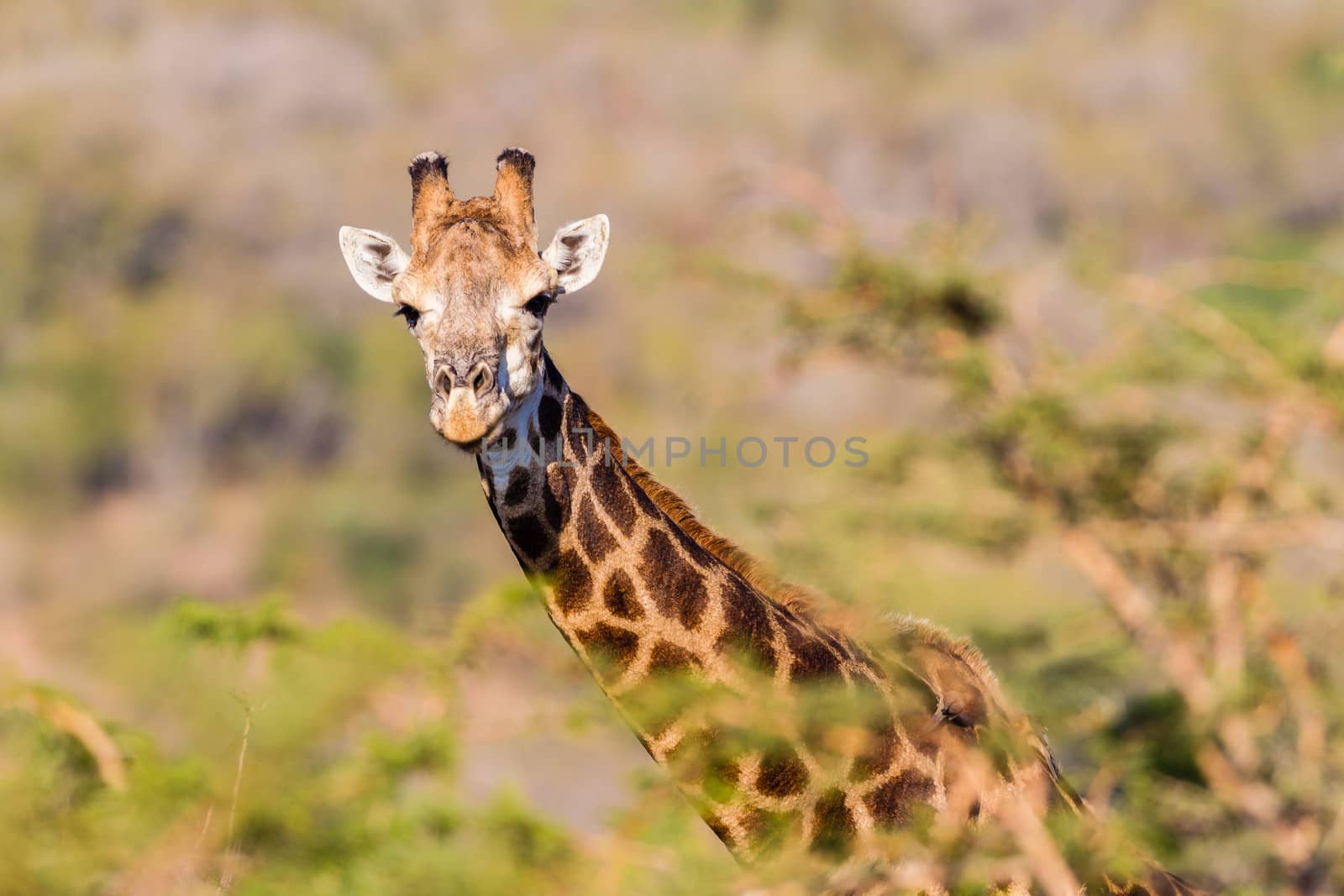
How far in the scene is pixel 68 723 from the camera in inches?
223

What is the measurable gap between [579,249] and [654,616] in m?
1.09

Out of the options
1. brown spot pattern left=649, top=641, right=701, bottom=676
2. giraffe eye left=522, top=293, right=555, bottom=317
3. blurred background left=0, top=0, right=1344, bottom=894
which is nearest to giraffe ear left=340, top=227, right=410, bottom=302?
giraffe eye left=522, top=293, right=555, bottom=317

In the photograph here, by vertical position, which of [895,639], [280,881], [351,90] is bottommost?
[895,639]

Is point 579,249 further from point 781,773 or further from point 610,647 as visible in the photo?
point 781,773

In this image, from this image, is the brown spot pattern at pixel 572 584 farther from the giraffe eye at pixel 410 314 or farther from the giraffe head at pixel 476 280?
the giraffe eye at pixel 410 314

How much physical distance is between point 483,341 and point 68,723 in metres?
3.07

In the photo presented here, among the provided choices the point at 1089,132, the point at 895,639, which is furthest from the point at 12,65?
the point at 895,639

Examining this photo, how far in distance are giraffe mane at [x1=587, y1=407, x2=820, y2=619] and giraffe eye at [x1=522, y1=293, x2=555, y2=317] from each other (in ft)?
1.65

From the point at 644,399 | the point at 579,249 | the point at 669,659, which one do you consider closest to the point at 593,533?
the point at 669,659

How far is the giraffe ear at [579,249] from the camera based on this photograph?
13.8 ft

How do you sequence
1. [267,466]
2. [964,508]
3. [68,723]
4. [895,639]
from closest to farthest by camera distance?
[895,639] < [68,723] < [964,508] < [267,466]

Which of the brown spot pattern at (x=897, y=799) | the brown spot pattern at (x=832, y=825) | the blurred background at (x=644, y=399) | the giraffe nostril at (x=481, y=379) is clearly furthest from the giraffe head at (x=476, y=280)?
the brown spot pattern at (x=897, y=799)

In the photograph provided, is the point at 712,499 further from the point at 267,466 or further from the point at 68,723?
the point at 267,466

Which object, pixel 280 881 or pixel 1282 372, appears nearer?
pixel 280 881
